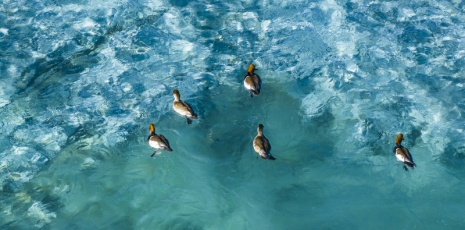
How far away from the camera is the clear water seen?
8.46 meters

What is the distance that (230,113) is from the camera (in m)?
9.89

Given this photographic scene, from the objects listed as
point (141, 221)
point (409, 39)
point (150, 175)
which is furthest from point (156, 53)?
point (409, 39)

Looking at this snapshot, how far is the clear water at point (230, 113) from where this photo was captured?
8461 millimetres

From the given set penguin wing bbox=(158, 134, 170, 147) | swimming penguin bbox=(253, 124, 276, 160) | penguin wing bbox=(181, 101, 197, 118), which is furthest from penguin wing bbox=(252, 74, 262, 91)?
penguin wing bbox=(158, 134, 170, 147)

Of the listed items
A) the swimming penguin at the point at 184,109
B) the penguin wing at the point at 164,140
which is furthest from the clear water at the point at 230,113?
the penguin wing at the point at 164,140

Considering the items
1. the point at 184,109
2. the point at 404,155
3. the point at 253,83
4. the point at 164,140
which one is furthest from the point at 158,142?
the point at 404,155

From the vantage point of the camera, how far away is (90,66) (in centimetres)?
1102

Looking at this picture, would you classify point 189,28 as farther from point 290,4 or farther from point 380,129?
point 380,129

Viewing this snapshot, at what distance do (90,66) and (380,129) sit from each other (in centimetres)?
604

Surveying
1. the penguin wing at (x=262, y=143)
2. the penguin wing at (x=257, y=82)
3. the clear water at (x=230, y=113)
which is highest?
the penguin wing at (x=257, y=82)

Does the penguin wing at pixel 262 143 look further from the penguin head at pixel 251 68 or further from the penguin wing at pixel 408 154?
the penguin wing at pixel 408 154

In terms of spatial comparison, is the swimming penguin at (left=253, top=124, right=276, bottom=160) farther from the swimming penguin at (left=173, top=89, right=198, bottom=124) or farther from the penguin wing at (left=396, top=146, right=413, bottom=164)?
the penguin wing at (left=396, top=146, right=413, bottom=164)

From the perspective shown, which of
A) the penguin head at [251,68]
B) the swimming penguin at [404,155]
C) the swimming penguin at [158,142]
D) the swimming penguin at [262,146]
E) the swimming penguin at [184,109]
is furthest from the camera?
the penguin head at [251,68]

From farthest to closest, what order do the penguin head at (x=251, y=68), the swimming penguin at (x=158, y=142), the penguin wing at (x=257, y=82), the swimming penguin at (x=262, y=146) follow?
the penguin head at (x=251, y=68), the penguin wing at (x=257, y=82), the swimming penguin at (x=158, y=142), the swimming penguin at (x=262, y=146)
